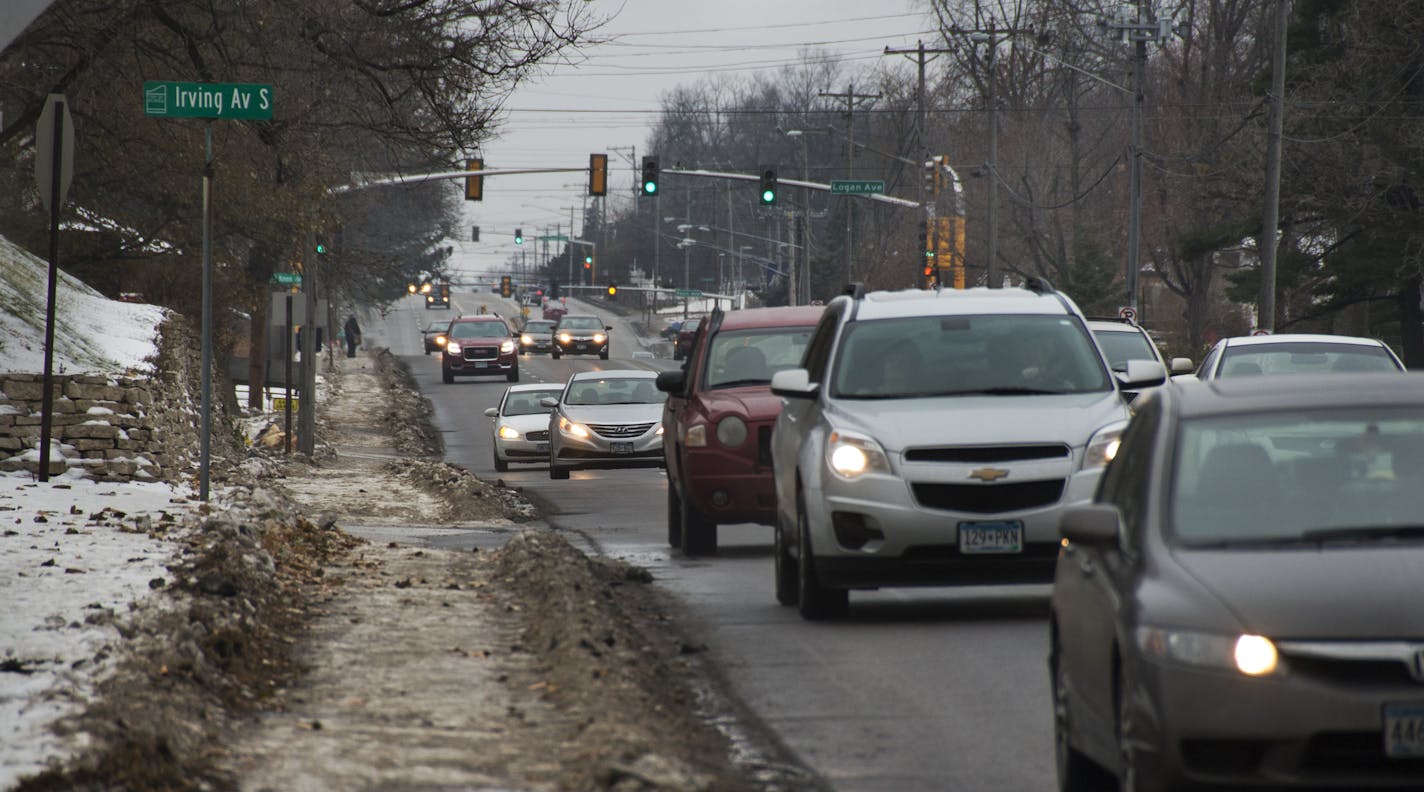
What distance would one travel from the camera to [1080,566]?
686 cm

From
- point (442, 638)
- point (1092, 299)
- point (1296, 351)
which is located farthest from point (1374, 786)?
point (1092, 299)

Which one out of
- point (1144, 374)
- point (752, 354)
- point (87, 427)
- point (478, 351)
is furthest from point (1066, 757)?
point (478, 351)

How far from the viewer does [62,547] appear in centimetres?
1338

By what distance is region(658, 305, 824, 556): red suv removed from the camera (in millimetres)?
15734

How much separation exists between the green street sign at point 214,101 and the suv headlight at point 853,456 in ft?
23.3

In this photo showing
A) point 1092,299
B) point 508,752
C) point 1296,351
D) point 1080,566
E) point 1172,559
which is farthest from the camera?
point 1092,299

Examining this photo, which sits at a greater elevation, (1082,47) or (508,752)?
(1082,47)

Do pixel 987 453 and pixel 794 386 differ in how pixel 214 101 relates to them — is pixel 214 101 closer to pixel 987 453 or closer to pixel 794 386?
pixel 794 386

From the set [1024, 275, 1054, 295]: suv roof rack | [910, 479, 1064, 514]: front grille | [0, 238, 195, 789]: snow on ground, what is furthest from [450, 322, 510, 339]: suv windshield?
[910, 479, 1064, 514]: front grille

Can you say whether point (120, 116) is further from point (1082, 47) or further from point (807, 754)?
point (1082, 47)

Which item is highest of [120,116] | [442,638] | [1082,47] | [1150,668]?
[1082,47]

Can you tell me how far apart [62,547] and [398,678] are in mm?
4713

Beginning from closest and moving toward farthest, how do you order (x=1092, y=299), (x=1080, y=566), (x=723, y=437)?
(x=1080, y=566), (x=723, y=437), (x=1092, y=299)

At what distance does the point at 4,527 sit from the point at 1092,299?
5750 cm
